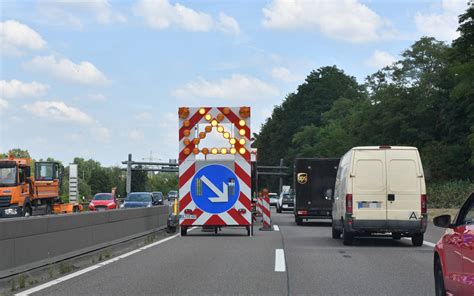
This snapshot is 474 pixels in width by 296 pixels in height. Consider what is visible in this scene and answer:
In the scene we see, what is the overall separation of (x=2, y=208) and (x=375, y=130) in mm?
58520

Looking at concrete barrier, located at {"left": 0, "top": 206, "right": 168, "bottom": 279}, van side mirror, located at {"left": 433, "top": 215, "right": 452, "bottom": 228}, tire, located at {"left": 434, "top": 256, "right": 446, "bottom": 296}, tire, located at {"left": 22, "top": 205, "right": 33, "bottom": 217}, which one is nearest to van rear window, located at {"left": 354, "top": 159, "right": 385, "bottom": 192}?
concrete barrier, located at {"left": 0, "top": 206, "right": 168, "bottom": 279}

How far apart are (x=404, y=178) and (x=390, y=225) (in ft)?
3.83

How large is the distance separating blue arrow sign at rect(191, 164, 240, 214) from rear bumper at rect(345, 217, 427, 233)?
418 cm

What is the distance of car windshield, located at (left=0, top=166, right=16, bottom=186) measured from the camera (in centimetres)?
3000

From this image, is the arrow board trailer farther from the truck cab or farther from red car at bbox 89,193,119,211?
red car at bbox 89,193,119,211

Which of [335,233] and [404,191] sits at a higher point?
[404,191]

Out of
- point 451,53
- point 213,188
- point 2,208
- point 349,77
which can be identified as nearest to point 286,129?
point 349,77

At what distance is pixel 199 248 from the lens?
17.0m

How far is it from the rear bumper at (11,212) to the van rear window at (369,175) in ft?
56.0

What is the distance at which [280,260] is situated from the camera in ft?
46.4

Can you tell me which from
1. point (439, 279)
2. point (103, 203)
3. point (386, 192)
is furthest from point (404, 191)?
point (103, 203)

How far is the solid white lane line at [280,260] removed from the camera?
495 inches

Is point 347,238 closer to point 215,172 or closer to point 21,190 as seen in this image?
point 215,172

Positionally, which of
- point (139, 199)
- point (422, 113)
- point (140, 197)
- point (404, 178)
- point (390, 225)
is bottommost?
point (390, 225)
